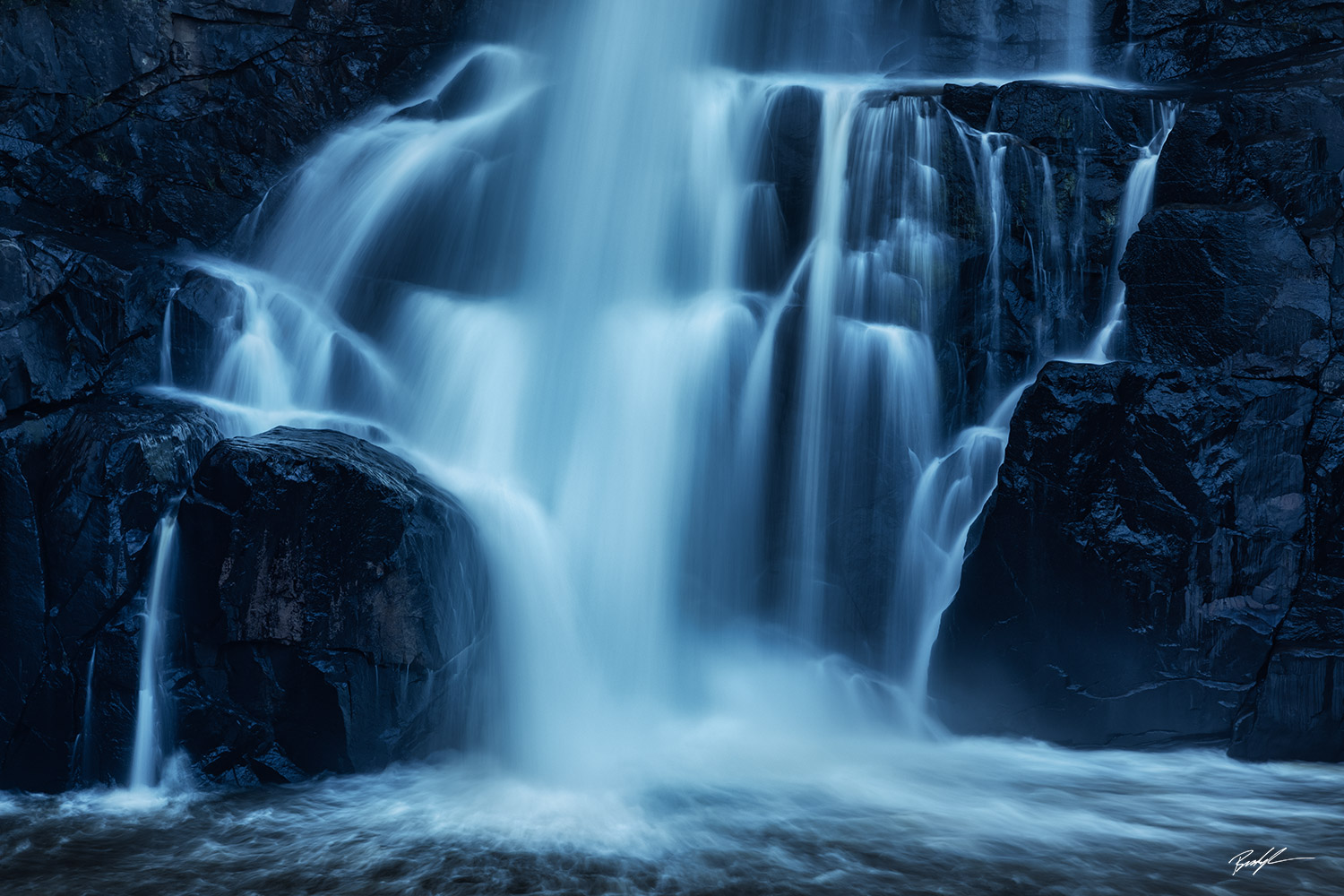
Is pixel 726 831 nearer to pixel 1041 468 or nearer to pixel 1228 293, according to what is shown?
pixel 1041 468

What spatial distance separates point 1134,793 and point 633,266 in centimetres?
695

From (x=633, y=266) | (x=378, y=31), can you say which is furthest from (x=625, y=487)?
(x=378, y=31)

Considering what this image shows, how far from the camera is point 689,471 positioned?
8758 mm

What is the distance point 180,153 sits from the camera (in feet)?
35.3

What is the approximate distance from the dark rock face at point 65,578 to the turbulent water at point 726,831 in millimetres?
372

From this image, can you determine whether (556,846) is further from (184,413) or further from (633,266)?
(633,266)

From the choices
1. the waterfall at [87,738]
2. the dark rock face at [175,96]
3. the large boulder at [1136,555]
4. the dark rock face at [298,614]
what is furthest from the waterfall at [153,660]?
the large boulder at [1136,555]

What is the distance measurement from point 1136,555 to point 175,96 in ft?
37.8

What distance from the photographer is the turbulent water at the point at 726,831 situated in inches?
200

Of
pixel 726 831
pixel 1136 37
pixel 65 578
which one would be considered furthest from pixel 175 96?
pixel 1136 37
